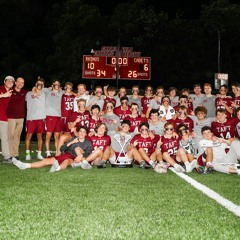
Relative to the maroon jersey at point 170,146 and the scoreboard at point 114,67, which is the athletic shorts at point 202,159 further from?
the scoreboard at point 114,67

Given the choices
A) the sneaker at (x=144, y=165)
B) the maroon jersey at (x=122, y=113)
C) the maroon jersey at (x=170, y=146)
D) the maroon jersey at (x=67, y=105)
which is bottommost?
the sneaker at (x=144, y=165)

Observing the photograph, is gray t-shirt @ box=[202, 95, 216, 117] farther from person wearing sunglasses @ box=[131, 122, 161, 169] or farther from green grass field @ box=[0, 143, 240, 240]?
green grass field @ box=[0, 143, 240, 240]

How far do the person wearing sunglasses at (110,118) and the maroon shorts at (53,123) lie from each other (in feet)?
4.35

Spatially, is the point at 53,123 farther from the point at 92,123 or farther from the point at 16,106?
the point at 92,123

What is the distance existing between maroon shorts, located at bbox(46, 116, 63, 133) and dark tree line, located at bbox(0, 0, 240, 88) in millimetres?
25752

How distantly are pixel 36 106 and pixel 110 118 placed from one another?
1.84m

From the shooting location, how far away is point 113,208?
14.1ft

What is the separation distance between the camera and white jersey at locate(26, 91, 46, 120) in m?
9.84

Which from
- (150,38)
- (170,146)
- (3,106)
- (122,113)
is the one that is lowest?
(170,146)

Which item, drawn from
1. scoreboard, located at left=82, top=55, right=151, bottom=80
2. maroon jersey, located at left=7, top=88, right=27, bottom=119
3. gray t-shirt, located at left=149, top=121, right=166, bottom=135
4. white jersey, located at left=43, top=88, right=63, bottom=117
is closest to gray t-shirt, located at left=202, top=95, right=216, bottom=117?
gray t-shirt, located at left=149, top=121, right=166, bottom=135

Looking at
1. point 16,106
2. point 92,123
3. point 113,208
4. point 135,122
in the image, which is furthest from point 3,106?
point 113,208

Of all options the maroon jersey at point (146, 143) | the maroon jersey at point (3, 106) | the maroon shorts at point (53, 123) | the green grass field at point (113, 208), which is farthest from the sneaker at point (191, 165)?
the maroon jersey at point (3, 106)

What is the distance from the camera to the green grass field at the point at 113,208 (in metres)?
3.44

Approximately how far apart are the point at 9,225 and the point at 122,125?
513cm
